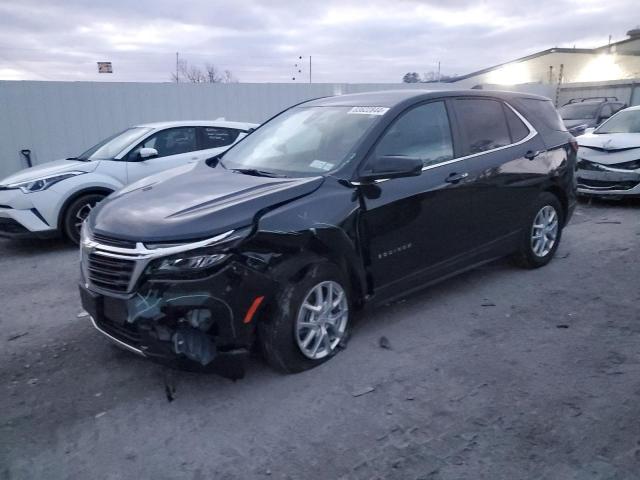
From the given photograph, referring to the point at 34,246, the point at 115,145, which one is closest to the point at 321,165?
the point at 115,145

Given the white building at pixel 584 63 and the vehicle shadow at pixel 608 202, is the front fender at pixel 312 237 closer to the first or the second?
the vehicle shadow at pixel 608 202

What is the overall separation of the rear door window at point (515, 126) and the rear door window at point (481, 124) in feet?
0.23

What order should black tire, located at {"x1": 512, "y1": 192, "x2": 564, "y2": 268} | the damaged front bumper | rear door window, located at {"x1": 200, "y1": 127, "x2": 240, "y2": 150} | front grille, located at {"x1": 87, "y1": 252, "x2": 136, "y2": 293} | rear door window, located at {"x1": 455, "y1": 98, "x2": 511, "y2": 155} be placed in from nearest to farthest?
the damaged front bumper
front grille, located at {"x1": 87, "y1": 252, "x2": 136, "y2": 293}
rear door window, located at {"x1": 455, "y1": 98, "x2": 511, "y2": 155}
black tire, located at {"x1": 512, "y1": 192, "x2": 564, "y2": 268}
rear door window, located at {"x1": 200, "y1": 127, "x2": 240, "y2": 150}

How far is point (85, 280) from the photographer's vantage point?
3.37 meters

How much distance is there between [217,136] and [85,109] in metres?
5.47

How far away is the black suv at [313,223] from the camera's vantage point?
9.78ft

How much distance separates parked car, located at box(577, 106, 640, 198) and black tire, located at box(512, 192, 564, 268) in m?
3.35

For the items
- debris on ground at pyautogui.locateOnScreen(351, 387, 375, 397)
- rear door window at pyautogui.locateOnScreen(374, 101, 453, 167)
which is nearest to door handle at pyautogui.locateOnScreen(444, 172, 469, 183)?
rear door window at pyautogui.locateOnScreen(374, 101, 453, 167)

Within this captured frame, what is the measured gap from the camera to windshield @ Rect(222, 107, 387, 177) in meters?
3.84

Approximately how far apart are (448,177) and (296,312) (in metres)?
1.78

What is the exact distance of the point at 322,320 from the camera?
3.52 meters

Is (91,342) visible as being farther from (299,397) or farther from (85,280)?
(299,397)

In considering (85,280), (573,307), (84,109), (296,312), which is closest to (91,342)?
(85,280)

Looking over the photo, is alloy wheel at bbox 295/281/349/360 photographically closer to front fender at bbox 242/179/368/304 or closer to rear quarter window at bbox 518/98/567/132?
front fender at bbox 242/179/368/304
